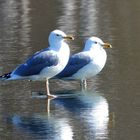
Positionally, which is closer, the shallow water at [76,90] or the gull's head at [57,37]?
the shallow water at [76,90]

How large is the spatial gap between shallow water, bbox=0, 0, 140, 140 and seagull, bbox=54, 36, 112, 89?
0.20 m

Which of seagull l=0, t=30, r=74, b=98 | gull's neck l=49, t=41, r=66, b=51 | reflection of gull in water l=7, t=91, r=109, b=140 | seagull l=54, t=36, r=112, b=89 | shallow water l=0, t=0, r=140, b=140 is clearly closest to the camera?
reflection of gull in water l=7, t=91, r=109, b=140

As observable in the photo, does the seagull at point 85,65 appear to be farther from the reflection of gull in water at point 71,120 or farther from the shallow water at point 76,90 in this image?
the reflection of gull in water at point 71,120

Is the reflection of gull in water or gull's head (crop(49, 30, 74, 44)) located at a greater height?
gull's head (crop(49, 30, 74, 44))

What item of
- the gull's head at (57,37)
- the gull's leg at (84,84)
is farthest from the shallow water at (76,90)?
the gull's head at (57,37)

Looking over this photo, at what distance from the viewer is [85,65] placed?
11.5 m

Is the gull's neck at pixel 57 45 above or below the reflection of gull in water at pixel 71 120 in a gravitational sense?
above

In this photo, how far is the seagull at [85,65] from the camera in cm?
1148

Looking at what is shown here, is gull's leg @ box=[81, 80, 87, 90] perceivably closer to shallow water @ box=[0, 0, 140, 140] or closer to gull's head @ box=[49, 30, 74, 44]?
shallow water @ box=[0, 0, 140, 140]

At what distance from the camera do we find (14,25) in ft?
60.1

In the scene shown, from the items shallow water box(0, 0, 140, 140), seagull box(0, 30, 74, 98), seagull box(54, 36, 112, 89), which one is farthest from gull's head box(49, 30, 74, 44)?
shallow water box(0, 0, 140, 140)

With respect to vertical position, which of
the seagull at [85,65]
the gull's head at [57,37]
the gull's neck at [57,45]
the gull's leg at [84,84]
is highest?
the gull's head at [57,37]

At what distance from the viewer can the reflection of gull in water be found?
8.84 m

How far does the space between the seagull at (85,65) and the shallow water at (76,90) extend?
0.64 ft
